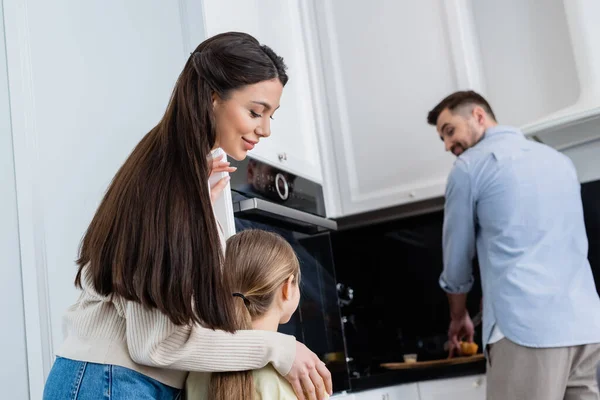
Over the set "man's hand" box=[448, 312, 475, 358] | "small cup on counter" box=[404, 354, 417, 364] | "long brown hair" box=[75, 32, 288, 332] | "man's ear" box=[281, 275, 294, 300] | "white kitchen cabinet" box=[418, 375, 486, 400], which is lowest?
"white kitchen cabinet" box=[418, 375, 486, 400]

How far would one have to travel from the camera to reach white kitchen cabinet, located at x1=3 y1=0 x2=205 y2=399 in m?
1.58

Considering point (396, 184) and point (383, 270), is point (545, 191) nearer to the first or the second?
point (396, 184)

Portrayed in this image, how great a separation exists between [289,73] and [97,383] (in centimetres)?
147

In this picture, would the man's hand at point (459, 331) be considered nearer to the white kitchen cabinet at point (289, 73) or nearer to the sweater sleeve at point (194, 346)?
the white kitchen cabinet at point (289, 73)

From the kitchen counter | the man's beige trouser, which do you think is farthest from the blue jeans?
the kitchen counter

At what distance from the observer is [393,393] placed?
8.18 ft

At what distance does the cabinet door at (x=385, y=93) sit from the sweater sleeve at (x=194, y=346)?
1757 millimetres

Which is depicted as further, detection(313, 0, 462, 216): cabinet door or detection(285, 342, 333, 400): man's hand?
detection(313, 0, 462, 216): cabinet door

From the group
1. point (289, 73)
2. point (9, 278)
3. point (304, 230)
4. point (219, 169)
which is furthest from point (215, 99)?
point (289, 73)

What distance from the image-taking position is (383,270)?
10.4 ft

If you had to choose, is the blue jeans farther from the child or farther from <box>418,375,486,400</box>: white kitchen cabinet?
<box>418,375,486,400</box>: white kitchen cabinet

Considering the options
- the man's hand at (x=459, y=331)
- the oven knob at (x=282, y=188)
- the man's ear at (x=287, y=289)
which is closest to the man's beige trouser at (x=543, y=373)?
the man's hand at (x=459, y=331)

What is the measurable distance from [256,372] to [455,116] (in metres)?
1.53

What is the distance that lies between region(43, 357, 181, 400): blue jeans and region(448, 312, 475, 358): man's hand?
69.0 inches
